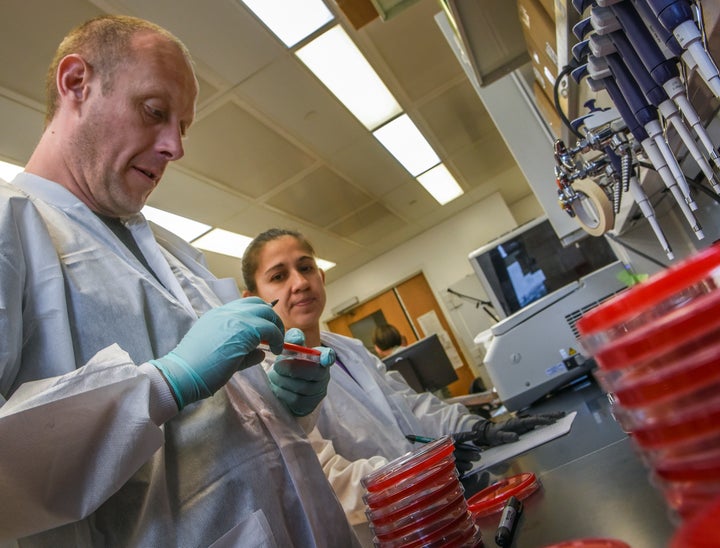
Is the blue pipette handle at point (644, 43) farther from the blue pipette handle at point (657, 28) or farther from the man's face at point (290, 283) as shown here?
the man's face at point (290, 283)

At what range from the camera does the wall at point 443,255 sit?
305 inches

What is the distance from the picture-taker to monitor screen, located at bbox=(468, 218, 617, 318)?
2605mm

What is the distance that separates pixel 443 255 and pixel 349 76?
16.3 ft

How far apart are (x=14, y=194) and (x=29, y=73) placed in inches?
76.4

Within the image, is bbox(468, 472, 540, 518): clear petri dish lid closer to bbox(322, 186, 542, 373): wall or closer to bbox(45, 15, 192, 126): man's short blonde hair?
bbox(45, 15, 192, 126): man's short blonde hair

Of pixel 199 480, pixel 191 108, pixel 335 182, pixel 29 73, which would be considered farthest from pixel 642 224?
pixel 335 182

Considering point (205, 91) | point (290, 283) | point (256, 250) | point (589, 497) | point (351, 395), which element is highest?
point (205, 91)

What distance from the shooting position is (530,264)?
2686mm

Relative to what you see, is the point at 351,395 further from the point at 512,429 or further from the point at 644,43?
the point at 644,43

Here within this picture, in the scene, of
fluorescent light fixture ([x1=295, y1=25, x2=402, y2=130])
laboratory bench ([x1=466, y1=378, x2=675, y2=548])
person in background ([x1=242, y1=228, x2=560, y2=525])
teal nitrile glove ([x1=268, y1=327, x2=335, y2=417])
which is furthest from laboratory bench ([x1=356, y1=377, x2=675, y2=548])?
fluorescent light fixture ([x1=295, y1=25, x2=402, y2=130])

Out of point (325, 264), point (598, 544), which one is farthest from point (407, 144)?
point (598, 544)

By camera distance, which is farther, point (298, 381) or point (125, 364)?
point (298, 381)

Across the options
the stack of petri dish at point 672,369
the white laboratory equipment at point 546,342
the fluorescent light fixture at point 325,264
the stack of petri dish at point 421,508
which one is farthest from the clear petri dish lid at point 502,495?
the fluorescent light fixture at point 325,264

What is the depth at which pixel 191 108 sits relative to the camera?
1192mm
